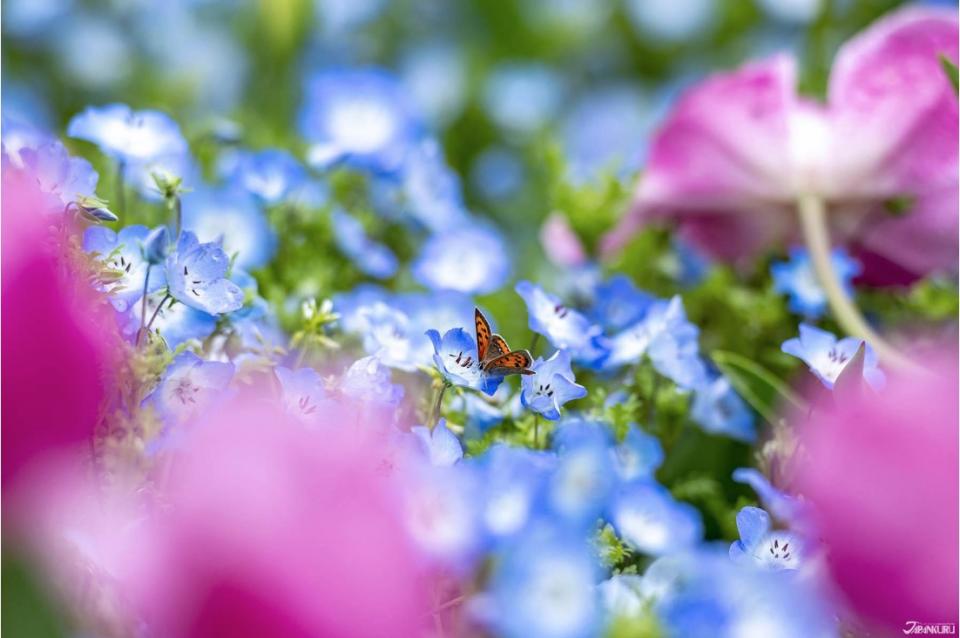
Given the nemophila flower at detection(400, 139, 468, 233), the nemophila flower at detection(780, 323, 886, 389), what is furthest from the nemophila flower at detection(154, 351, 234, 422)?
the nemophila flower at detection(400, 139, 468, 233)

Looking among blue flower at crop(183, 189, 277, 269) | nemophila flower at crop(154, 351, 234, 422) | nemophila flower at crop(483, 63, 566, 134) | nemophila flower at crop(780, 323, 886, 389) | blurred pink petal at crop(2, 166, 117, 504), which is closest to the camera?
blurred pink petal at crop(2, 166, 117, 504)

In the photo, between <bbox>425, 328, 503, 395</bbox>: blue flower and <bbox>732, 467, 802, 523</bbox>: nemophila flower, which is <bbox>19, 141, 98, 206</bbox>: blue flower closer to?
<bbox>425, 328, 503, 395</bbox>: blue flower

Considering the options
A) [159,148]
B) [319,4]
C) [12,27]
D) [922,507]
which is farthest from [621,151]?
[922,507]

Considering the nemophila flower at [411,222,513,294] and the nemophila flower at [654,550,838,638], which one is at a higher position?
the nemophila flower at [411,222,513,294]

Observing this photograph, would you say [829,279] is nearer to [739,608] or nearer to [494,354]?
[494,354]

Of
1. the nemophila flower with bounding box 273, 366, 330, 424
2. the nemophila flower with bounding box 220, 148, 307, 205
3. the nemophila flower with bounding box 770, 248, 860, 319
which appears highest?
the nemophila flower with bounding box 770, 248, 860, 319
